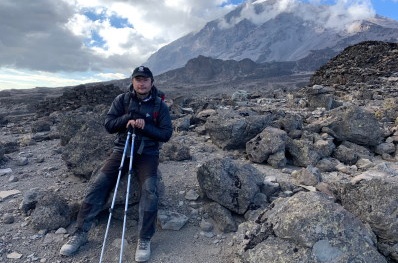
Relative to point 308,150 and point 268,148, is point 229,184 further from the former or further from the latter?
point 308,150

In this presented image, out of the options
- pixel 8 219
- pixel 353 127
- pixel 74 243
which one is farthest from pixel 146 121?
pixel 353 127

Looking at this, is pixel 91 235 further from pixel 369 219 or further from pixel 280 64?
pixel 280 64

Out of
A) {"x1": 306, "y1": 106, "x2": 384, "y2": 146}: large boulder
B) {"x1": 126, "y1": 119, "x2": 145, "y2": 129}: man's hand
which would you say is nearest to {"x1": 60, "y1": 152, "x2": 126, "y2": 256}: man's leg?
{"x1": 126, "y1": 119, "x2": 145, "y2": 129}: man's hand

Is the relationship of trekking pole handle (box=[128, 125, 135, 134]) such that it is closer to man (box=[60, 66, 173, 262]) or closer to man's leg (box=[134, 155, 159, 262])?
man (box=[60, 66, 173, 262])

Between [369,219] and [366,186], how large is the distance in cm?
49

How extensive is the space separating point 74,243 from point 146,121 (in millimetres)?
2338

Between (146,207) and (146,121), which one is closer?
(146,207)

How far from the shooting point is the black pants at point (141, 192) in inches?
212

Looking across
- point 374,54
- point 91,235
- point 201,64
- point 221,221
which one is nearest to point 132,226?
point 91,235

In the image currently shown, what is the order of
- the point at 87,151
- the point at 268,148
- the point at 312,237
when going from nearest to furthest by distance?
the point at 312,237, the point at 87,151, the point at 268,148

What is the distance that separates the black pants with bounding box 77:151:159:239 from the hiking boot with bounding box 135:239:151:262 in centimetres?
8

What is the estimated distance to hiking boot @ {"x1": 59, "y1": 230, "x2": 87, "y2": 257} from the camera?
5.26 m

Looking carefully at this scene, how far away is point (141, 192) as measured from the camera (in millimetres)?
5758

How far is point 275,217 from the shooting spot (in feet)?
15.0
